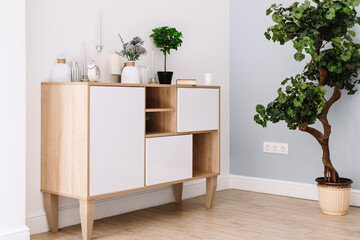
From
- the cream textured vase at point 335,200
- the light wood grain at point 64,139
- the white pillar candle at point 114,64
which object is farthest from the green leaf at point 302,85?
the light wood grain at point 64,139

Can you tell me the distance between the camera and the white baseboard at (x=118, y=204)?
2.77 m

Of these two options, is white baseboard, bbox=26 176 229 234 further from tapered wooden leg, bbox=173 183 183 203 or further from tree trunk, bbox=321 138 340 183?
tree trunk, bbox=321 138 340 183

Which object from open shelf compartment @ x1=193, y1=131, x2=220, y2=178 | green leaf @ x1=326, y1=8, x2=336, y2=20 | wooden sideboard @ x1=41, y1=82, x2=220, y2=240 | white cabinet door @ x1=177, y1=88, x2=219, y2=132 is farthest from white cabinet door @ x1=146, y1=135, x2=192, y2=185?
green leaf @ x1=326, y1=8, x2=336, y2=20

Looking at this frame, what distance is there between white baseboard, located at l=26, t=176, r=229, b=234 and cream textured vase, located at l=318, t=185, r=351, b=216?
3.49 feet

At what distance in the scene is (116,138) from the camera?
8.68 feet

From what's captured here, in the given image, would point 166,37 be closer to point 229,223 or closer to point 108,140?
point 108,140

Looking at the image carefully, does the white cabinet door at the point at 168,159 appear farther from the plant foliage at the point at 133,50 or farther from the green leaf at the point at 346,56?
the green leaf at the point at 346,56

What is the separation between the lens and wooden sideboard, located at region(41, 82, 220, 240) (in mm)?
2531

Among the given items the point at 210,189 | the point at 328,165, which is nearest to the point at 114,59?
the point at 210,189

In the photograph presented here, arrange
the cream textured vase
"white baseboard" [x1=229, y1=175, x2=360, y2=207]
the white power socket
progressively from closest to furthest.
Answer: the cream textured vase < "white baseboard" [x1=229, y1=175, x2=360, y2=207] < the white power socket

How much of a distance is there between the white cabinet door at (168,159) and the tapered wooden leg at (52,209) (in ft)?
1.83

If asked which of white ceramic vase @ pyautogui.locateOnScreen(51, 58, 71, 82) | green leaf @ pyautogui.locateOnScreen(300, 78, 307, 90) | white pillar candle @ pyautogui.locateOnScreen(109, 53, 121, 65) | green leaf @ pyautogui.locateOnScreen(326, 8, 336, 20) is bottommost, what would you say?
green leaf @ pyautogui.locateOnScreen(300, 78, 307, 90)

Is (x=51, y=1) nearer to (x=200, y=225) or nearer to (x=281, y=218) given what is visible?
(x=200, y=225)
